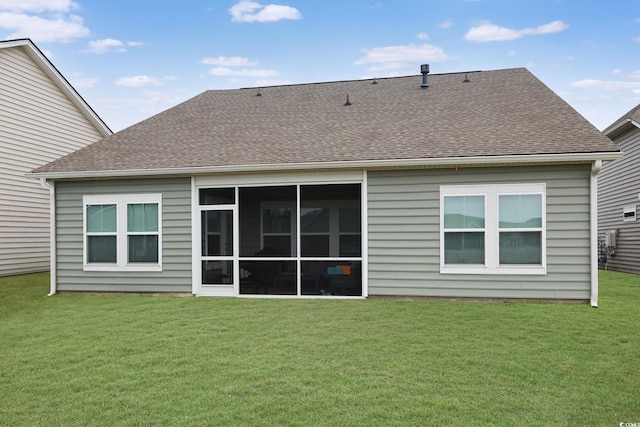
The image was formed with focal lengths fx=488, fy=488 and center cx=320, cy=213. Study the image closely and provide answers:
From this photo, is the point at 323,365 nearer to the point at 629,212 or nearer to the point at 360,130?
the point at 360,130

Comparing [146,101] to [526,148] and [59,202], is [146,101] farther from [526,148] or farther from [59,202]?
[526,148]

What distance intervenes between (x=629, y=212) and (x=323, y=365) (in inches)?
573

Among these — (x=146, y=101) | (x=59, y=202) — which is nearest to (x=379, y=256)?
(x=59, y=202)

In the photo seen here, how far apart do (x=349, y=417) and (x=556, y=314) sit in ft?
17.6

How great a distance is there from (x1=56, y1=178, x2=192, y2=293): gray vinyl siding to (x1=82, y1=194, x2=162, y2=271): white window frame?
0.30 feet

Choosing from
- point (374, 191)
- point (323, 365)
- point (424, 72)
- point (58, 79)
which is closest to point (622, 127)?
point (424, 72)

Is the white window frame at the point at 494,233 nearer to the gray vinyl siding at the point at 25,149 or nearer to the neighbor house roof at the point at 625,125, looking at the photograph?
the neighbor house roof at the point at 625,125

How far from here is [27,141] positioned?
1475cm

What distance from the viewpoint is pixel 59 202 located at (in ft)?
35.5

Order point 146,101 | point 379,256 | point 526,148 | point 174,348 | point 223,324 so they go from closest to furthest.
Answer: point 174,348
point 223,324
point 526,148
point 379,256
point 146,101

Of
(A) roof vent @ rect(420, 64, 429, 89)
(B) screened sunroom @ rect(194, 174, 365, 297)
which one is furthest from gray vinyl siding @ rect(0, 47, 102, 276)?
(A) roof vent @ rect(420, 64, 429, 89)

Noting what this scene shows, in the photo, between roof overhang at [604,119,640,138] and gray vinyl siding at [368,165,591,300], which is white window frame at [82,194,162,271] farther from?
roof overhang at [604,119,640,138]

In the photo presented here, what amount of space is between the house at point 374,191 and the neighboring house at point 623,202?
513 cm

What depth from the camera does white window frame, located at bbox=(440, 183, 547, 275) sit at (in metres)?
8.84
